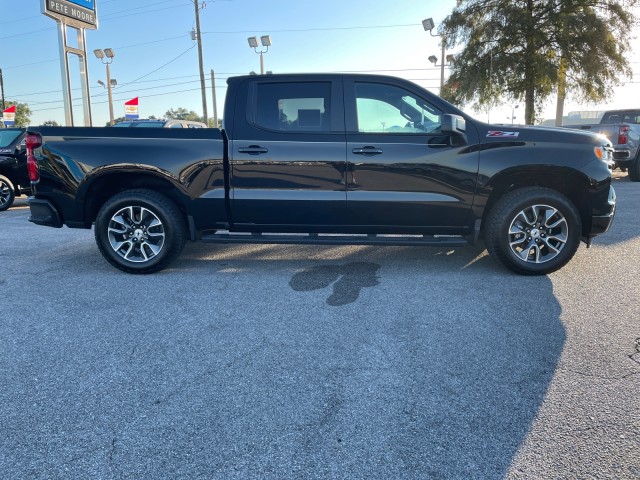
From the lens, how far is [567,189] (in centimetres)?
470

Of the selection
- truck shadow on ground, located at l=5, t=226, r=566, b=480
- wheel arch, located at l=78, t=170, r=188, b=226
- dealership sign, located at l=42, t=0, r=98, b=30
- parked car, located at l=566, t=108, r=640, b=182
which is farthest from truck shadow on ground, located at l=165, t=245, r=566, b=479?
dealership sign, located at l=42, t=0, r=98, b=30

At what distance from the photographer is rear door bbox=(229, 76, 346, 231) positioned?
14.9 feet

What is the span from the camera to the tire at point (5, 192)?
955 centimetres

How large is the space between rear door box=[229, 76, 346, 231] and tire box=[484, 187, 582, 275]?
1549 millimetres

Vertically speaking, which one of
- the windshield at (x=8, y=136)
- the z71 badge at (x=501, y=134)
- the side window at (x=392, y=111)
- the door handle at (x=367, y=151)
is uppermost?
the windshield at (x=8, y=136)

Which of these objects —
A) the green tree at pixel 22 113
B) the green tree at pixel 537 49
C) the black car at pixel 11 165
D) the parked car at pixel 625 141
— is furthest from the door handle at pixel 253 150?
the green tree at pixel 22 113

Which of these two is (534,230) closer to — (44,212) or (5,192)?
(44,212)

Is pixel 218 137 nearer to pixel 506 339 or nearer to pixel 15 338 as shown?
pixel 15 338

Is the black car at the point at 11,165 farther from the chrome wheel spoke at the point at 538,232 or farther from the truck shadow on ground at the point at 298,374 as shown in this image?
the chrome wheel spoke at the point at 538,232

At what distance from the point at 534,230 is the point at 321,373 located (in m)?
2.89

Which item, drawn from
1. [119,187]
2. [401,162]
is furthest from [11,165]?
[401,162]

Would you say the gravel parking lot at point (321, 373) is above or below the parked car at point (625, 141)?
below

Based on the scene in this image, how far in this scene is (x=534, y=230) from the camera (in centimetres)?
457

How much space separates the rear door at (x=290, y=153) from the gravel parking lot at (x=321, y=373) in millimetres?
699
